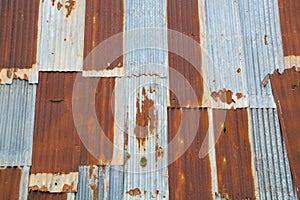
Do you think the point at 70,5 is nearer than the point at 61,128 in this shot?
No

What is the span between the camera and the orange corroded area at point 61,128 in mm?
5395

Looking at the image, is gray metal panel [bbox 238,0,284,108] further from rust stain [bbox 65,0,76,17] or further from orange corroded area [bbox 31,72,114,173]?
rust stain [bbox 65,0,76,17]

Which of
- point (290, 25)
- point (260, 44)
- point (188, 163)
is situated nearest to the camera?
point (188, 163)

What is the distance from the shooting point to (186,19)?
6.21 m

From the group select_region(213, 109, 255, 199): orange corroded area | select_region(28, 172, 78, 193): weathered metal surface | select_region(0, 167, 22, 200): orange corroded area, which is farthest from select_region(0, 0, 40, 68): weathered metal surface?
select_region(213, 109, 255, 199): orange corroded area

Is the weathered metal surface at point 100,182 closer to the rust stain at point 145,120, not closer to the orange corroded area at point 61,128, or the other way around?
the orange corroded area at point 61,128

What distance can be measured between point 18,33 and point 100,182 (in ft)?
9.67

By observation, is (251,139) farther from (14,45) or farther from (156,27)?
(14,45)

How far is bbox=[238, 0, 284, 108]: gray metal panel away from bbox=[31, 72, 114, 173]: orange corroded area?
245 cm

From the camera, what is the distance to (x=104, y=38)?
600cm

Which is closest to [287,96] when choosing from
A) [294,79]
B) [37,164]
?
Result: [294,79]

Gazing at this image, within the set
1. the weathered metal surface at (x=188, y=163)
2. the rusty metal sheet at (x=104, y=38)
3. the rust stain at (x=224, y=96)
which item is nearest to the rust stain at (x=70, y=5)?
the rusty metal sheet at (x=104, y=38)

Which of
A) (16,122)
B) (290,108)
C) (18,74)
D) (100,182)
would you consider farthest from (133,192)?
(290,108)

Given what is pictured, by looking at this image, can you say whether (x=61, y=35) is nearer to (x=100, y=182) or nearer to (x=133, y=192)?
(x=100, y=182)
